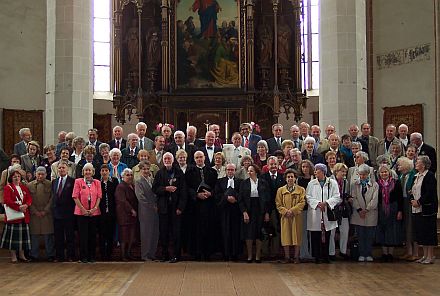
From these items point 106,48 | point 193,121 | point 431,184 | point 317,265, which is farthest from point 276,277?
point 106,48

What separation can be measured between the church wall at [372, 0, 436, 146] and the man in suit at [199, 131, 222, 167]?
670 centimetres

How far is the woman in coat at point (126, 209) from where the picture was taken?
35.4 ft

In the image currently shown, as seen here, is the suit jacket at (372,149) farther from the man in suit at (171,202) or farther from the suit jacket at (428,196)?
the man in suit at (171,202)

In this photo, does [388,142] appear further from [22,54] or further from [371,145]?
[22,54]

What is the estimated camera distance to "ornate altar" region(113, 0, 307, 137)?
766 inches

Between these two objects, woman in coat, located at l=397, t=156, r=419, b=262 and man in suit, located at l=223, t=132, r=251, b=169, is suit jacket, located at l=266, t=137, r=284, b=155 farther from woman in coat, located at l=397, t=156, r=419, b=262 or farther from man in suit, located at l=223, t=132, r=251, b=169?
woman in coat, located at l=397, t=156, r=419, b=262

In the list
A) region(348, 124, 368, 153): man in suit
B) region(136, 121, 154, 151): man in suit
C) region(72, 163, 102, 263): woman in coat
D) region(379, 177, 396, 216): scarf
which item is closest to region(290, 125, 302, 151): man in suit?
region(348, 124, 368, 153): man in suit

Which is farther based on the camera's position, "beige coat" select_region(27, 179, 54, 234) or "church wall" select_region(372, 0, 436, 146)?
"church wall" select_region(372, 0, 436, 146)

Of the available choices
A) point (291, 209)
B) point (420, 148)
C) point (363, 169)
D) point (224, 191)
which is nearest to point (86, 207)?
point (224, 191)

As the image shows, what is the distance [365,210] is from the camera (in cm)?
1070

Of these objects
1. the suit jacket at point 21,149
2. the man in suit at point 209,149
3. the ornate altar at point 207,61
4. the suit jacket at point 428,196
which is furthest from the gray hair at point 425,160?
the ornate altar at point 207,61

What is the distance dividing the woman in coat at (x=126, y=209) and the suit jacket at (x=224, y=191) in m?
1.23

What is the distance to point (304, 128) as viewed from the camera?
12.3 metres

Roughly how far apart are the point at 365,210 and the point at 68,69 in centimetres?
713
